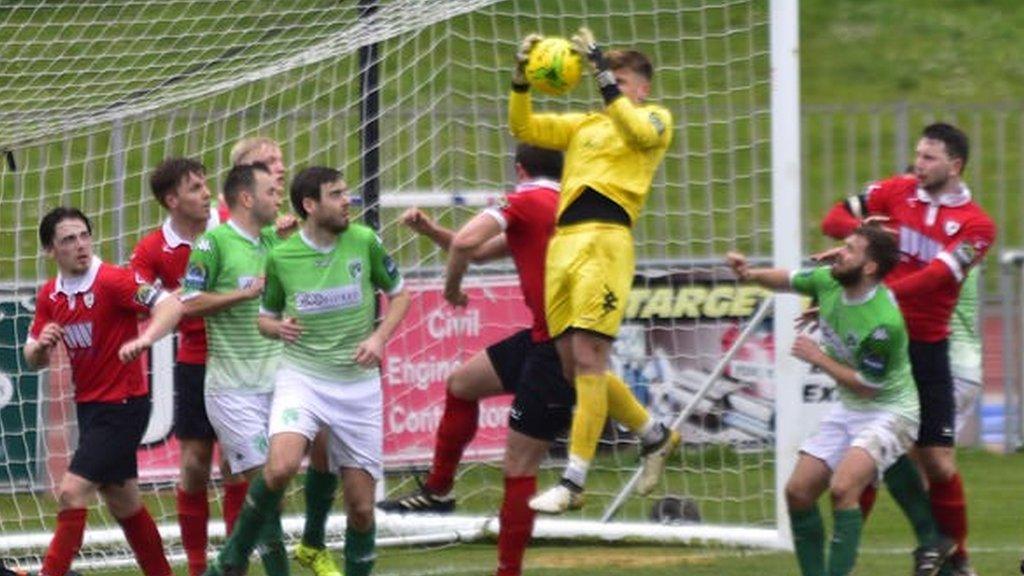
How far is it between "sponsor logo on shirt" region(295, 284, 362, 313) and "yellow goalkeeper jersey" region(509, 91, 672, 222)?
0.88 m

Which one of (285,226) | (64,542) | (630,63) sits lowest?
(64,542)

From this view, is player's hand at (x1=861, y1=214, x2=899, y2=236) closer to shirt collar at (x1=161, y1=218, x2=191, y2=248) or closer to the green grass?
the green grass

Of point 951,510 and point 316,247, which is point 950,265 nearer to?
point 951,510

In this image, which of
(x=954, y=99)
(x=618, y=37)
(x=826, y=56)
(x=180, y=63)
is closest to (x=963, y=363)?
(x=618, y=37)

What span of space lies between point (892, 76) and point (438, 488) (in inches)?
527

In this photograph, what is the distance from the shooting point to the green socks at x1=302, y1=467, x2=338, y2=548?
9648 mm

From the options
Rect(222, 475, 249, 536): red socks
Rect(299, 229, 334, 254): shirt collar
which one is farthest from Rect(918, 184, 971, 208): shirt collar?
Rect(222, 475, 249, 536): red socks

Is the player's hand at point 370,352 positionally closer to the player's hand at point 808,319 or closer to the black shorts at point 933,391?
the player's hand at point 808,319

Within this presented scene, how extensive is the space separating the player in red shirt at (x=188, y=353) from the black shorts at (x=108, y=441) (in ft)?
1.72

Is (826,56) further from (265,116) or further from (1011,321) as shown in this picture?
(265,116)

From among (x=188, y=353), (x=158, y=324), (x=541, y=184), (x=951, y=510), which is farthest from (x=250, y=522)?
(x=951, y=510)

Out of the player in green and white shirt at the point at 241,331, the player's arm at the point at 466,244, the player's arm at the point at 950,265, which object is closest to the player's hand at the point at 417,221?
the player's arm at the point at 466,244

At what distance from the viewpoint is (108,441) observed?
31.3 feet

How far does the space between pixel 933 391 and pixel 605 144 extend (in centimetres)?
174
